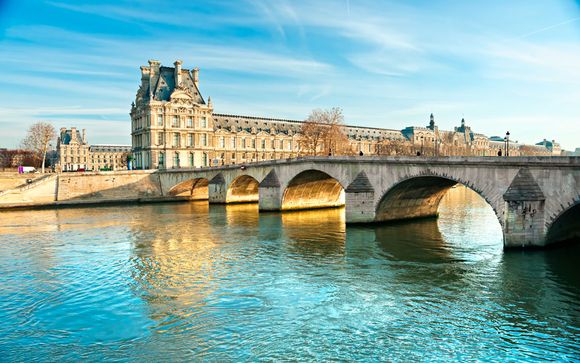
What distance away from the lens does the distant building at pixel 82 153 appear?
140 m

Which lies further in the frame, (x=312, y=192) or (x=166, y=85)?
(x=166, y=85)

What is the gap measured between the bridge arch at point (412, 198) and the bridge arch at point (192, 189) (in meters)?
33.7

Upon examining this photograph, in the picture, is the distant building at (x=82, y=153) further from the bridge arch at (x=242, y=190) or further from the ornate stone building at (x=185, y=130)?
the bridge arch at (x=242, y=190)

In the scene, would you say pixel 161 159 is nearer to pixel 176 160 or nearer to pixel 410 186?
pixel 176 160

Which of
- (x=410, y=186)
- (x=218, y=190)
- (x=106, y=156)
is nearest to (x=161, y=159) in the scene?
(x=218, y=190)

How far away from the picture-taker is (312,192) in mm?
47094

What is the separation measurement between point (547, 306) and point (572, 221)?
Result: 10.6m

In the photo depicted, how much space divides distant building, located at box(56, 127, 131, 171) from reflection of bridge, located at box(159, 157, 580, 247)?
88572mm

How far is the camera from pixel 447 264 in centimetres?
2236

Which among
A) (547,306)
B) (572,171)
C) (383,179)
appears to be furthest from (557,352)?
(383,179)

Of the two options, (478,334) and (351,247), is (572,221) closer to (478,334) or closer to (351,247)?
(351,247)

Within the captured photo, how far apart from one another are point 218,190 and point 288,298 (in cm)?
3976

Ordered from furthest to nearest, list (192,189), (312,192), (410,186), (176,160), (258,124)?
1. (258,124)
2. (176,160)
3. (192,189)
4. (312,192)
5. (410,186)

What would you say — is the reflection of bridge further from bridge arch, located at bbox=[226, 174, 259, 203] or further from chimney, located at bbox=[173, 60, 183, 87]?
chimney, located at bbox=[173, 60, 183, 87]
